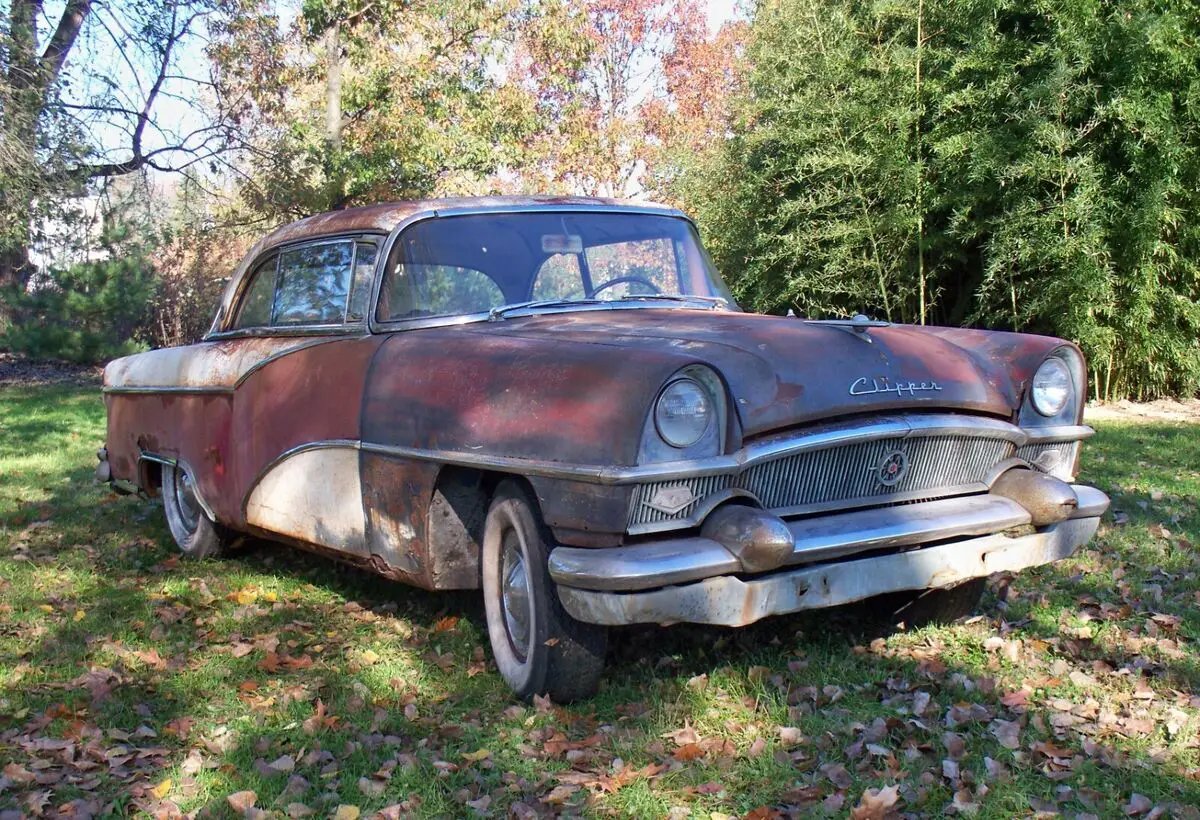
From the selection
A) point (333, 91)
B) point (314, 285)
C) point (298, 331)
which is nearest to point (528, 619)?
point (298, 331)

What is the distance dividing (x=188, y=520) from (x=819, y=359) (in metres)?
3.69

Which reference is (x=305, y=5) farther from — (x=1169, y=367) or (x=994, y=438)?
(x=994, y=438)

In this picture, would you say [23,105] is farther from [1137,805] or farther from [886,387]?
[1137,805]

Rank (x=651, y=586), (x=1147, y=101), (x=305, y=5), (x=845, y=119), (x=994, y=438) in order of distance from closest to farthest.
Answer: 1. (x=651, y=586)
2. (x=994, y=438)
3. (x=1147, y=101)
4. (x=845, y=119)
5. (x=305, y=5)

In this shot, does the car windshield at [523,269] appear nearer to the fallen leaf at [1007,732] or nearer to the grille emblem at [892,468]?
the grille emblem at [892,468]

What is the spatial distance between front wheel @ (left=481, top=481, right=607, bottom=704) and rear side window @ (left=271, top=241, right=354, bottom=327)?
138 centimetres

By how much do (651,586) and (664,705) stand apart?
60 centimetres

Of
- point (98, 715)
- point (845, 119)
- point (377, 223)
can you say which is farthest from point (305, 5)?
point (98, 715)

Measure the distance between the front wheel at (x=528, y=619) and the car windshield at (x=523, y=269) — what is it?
98 centimetres

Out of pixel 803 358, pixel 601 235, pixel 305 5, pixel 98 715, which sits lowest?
pixel 98 715

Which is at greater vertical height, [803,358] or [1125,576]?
[803,358]

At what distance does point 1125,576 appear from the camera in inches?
191

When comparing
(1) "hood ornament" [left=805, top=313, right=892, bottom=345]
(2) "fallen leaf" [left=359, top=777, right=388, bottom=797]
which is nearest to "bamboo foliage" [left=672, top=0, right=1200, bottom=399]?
(1) "hood ornament" [left=805, top=313, right=892, bottom=345]

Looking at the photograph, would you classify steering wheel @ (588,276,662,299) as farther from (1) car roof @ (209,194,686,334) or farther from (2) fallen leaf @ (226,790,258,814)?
(2) fallen leaf @ (226,790,258,814)
